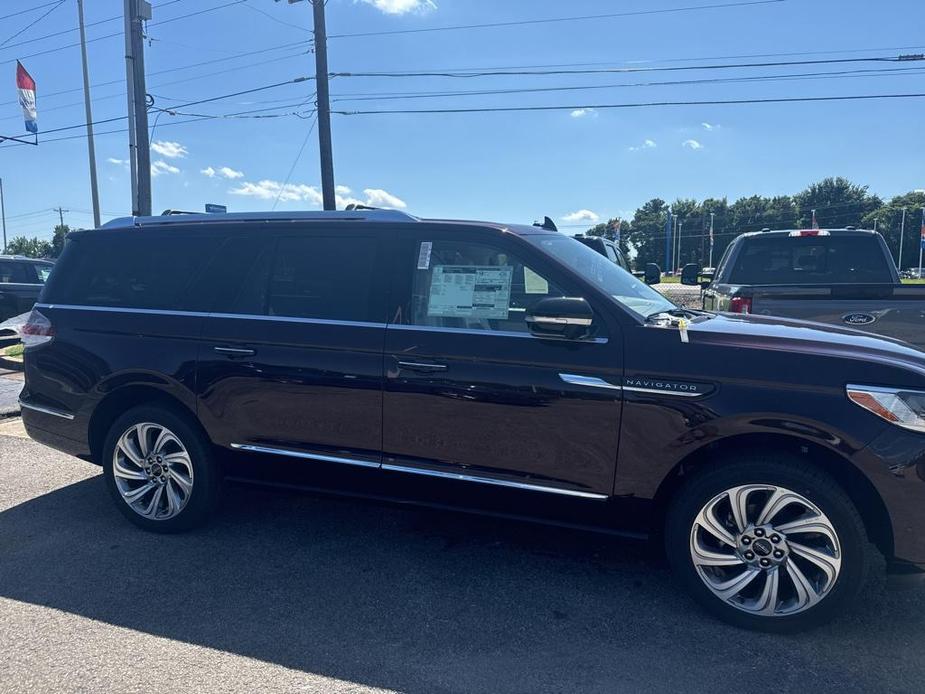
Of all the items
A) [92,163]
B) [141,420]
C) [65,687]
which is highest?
[92,163]

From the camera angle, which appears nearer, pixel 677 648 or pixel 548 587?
pixel 677 648

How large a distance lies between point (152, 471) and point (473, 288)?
2.34 m

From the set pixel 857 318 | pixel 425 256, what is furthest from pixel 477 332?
pixel 857 318

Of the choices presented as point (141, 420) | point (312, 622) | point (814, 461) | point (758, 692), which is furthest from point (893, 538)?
point (141, 420)

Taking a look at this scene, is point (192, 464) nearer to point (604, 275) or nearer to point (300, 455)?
point (300, 455)

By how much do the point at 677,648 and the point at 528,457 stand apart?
3.44 ft

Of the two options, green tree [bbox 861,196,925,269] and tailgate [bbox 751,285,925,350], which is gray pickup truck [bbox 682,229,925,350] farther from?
green tree [bbox 861,196,925,269]

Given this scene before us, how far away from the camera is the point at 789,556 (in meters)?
2.92

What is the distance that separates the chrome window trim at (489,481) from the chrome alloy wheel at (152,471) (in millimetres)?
1398

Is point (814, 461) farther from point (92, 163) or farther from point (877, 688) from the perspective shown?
point (92, 163)

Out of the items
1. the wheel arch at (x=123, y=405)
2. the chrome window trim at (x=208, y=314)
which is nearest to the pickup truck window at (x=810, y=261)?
the chrome window trim at (x=208, y=314)

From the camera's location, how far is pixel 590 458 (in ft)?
10.2

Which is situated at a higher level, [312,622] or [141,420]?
[141,420]

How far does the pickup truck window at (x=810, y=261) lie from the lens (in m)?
7.30
